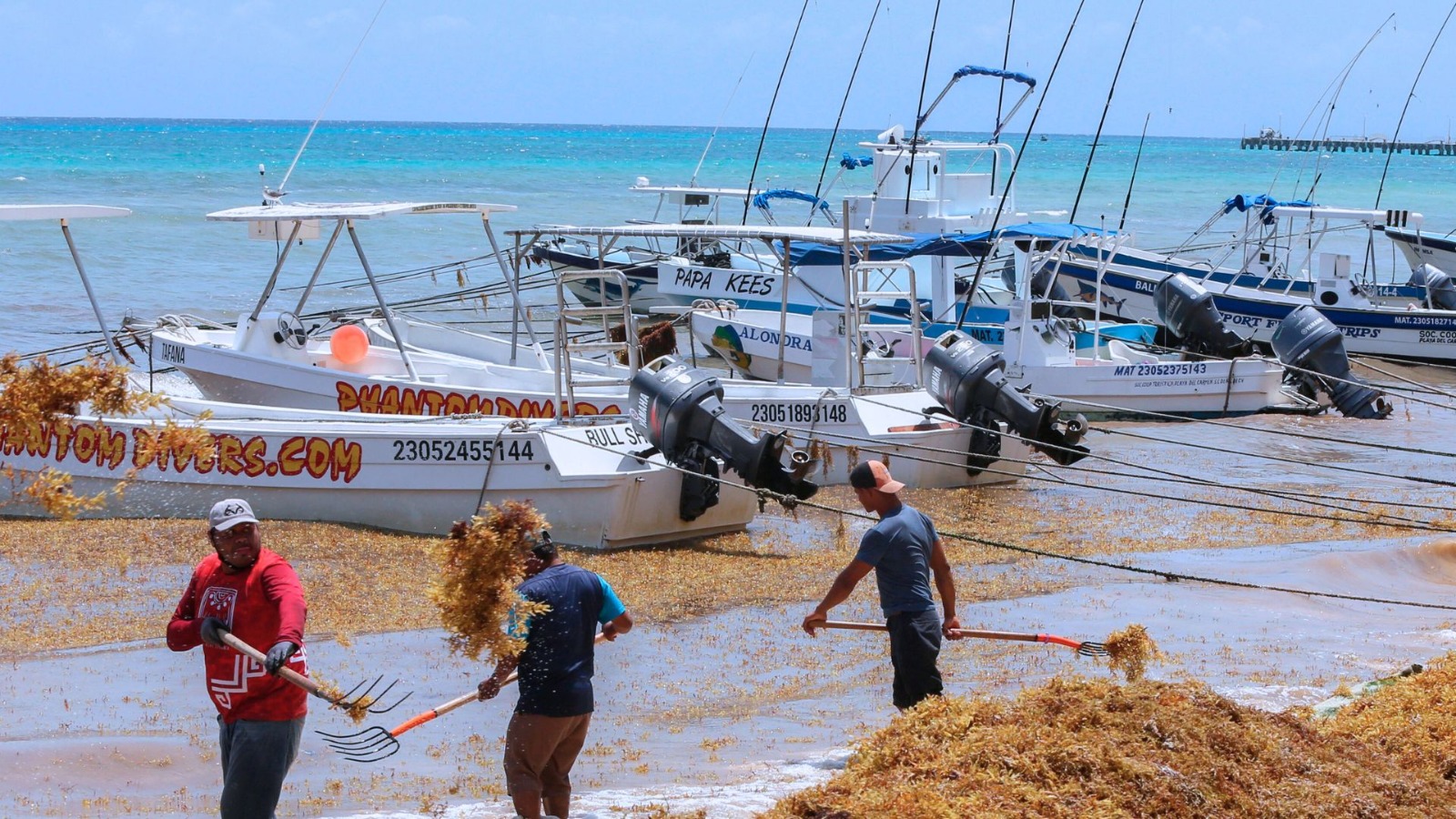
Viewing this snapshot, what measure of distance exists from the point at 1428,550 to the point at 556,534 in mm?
6202

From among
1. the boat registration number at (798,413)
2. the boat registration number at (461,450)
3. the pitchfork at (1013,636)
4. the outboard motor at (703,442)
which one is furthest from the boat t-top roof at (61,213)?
the pitchfork at (1013,636)

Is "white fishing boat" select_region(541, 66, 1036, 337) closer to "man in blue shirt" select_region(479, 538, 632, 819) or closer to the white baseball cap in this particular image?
"man in blue shirt" select_region(479, 538, 632, 819)

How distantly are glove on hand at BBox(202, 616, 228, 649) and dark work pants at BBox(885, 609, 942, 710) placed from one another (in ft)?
9.17

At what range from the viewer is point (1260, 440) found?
16516mm

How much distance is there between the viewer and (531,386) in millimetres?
14047

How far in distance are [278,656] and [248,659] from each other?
0.21 metres

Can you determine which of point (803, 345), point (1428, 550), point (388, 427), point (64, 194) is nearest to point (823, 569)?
point (388, 427)

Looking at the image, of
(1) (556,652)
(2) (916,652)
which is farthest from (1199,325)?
(1) (556,652)

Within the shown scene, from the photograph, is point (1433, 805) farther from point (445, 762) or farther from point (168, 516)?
point (168, 516)

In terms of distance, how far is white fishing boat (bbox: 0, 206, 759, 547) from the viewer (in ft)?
35.3

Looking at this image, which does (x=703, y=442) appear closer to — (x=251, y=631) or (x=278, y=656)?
(x=251, y=631)

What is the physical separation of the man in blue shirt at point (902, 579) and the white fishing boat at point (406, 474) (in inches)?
175

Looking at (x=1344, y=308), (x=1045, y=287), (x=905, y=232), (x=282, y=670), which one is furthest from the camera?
(x=1045, y=287)

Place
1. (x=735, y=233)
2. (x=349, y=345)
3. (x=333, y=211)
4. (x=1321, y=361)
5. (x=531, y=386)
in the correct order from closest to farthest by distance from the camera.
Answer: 1. (x=735, y=233)
2. (x=333, y=211)
3. (x=531, y=386)
4. (x=349, y=345)
5. (x=1321, y=361)
